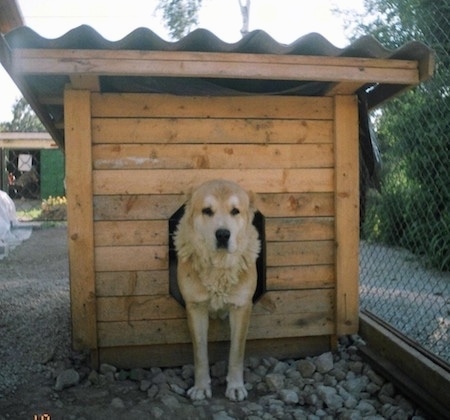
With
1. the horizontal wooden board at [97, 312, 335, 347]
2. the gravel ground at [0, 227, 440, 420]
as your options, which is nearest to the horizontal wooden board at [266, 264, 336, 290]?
the horizontal wooden board at [97, 312, 335, 347]

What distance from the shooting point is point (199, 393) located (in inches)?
127

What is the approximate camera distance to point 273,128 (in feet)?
12.3

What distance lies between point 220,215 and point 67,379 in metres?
1.46

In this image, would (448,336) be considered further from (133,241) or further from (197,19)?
(197,19)

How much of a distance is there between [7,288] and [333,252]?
4.10m

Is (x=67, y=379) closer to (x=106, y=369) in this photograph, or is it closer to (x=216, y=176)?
(x=106, y=369)

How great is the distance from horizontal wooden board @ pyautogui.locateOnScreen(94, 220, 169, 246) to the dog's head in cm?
38

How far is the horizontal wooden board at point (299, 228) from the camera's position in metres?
3.79

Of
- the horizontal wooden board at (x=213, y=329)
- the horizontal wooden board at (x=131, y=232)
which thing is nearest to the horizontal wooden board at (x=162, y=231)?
the horizontal wooden board at (x=131, y=232)

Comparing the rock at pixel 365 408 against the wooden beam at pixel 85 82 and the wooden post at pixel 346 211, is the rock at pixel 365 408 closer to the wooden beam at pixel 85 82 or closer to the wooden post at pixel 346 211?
the wooden post at pixel 346 211

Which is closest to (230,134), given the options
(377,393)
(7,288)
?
(377,393)

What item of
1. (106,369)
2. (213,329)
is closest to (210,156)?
(213,329)

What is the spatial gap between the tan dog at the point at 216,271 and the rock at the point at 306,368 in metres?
0.48

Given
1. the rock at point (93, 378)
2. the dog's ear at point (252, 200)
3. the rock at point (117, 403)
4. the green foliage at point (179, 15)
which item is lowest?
the rock at point (117, 403)
